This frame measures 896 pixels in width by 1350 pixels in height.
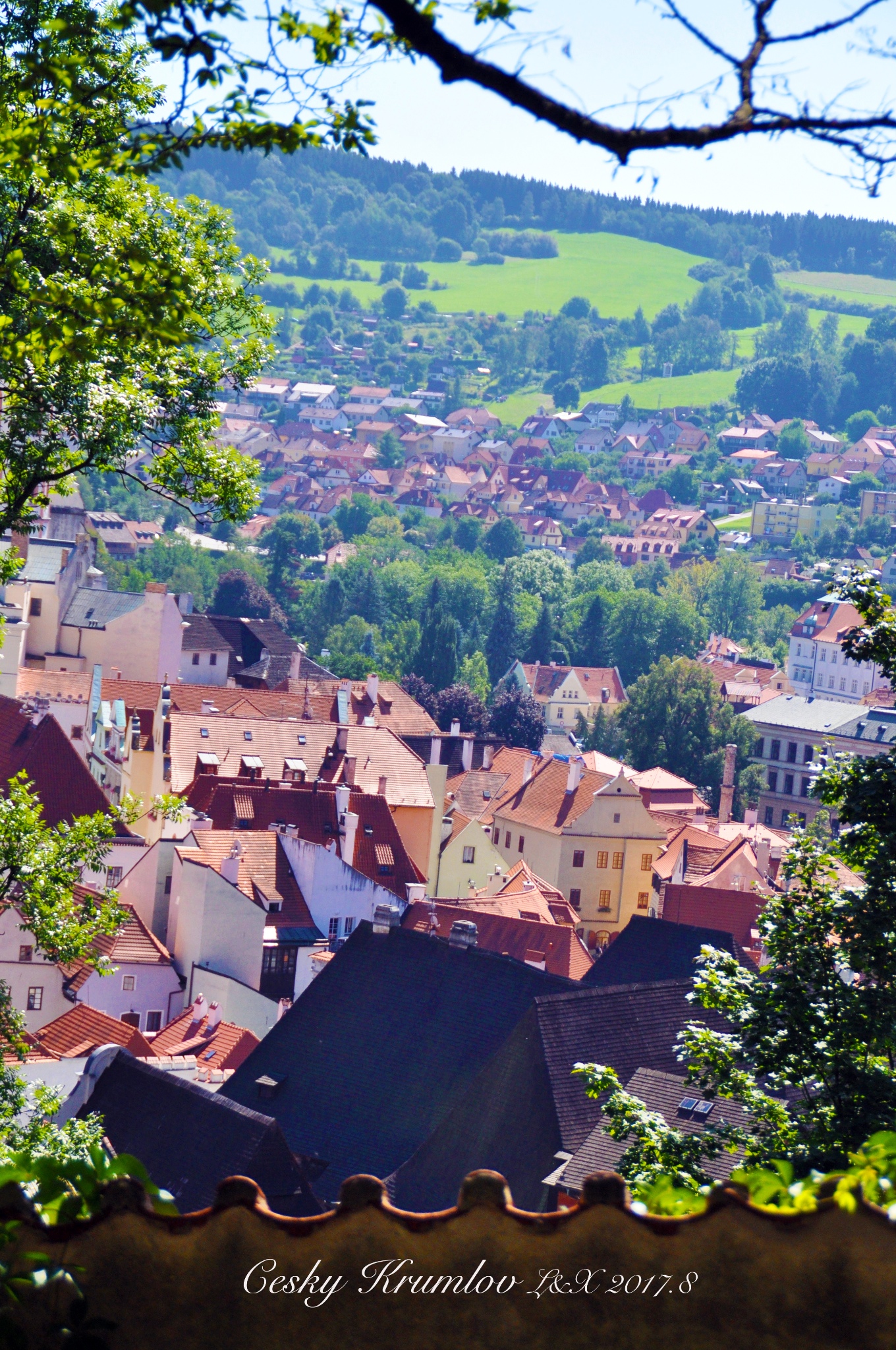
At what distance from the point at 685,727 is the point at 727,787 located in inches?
688

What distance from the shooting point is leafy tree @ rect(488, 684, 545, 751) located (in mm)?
103688

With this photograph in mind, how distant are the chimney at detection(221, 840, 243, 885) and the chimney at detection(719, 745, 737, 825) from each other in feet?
132

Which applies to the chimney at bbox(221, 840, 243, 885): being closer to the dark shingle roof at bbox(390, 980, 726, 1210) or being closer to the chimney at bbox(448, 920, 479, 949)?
the chimney at bbox(448, 920, 479, 949)

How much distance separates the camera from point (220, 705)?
71938 millimetres

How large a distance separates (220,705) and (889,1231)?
6748 centimetres

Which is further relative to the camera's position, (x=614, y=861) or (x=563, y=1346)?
(x=614, y=861)

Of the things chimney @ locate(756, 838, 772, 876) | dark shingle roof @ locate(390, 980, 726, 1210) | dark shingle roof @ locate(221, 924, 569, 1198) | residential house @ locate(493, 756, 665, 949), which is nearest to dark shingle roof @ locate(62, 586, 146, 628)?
residential house @ locate(493, 756, 665, 949)

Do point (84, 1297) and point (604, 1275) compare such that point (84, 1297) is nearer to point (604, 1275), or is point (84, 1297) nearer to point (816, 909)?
point (604, 1275)

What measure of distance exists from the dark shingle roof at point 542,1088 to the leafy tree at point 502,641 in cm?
11370

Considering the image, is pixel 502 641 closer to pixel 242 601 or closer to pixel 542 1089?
pixel 242 601

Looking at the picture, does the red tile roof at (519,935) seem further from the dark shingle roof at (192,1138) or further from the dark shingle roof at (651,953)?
the dark shingle roof at (192,1138)

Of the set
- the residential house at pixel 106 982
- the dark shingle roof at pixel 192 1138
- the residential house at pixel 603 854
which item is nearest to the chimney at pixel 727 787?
the residential house at pixel 603 854

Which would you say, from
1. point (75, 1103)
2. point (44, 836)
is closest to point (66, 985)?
point (75, 1103)

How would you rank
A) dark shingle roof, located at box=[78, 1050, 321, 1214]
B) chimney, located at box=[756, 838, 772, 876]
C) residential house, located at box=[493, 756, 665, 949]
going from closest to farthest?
dark shingle roof, located at box=[78, 1050, 321, 1214]
chimney, located at box=[756, 838, 772, 876]
residential house, located at box=[493, 756, 665, 949]
